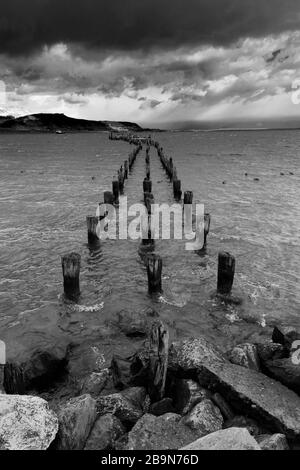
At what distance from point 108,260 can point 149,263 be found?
12.1 ft

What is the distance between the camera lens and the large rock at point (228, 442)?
4859 millimetres

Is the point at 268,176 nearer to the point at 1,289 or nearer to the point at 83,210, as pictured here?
the point at 83,210

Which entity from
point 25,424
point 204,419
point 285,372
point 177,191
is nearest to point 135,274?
point 285,372

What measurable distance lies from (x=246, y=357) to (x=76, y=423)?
377 cm

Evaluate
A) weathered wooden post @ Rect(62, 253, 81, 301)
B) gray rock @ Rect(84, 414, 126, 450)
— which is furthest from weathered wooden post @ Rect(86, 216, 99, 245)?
gray rock @ Rect(84, 414, 126, 450)

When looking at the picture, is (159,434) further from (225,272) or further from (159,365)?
(225,272)

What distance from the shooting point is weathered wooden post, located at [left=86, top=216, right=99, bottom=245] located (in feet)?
53.3

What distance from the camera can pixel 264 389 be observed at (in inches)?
266

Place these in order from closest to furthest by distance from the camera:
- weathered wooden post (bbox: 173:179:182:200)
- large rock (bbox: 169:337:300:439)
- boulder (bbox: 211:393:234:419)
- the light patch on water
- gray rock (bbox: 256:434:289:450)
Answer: gray rock (bbox: 256:434:289:450) < large rock (bbox: 169:337:300:439) < boulder (bbox: 211:393:234:419) < the light patch on water < weathered wooden post (bbox: 173:179:182:200)

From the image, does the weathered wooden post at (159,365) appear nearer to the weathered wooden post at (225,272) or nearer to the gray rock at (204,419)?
the gray rock at (204,419)

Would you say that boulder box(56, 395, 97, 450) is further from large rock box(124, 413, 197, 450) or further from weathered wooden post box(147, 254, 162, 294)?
weathered wooden post box(147, 254, 162, 294)

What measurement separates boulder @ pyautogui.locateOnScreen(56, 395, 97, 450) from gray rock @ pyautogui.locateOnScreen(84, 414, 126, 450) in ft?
0.28
